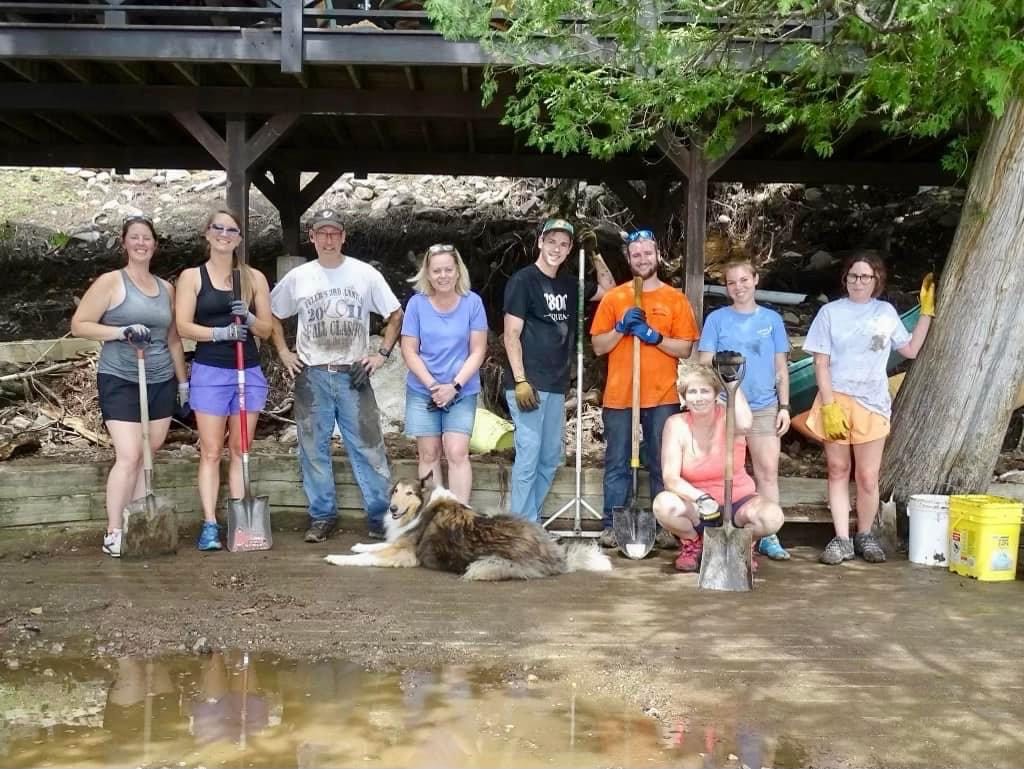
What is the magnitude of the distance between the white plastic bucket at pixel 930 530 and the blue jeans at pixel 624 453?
4.92 feet

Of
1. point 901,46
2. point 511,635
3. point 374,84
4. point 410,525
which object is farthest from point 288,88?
point 511,635

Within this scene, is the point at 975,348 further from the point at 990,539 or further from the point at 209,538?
the point at 209,538

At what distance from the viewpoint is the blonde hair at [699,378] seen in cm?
536

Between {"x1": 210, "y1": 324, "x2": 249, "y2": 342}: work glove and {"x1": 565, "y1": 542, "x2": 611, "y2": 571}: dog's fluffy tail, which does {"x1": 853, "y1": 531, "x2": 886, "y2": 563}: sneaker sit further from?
{"x1": 210, "y1": 324, "x2": 249, "y2": 342}: work glove

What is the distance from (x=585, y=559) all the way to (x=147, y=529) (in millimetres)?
2512

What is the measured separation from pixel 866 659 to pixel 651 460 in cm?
216

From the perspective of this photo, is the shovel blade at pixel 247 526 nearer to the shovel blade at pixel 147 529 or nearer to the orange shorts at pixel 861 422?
the shovel blade at pixel 147 529

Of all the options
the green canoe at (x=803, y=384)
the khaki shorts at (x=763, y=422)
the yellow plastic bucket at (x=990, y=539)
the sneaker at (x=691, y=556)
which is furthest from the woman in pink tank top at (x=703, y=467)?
the green canoe at (x=803, y=384)

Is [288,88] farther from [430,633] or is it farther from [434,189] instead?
[434,189]

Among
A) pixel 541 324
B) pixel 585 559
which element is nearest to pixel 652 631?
pixel 585 559

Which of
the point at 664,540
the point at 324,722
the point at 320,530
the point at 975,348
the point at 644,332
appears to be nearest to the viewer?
the point at 324,722

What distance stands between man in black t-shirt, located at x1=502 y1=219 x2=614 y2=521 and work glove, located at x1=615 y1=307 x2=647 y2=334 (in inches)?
14.9

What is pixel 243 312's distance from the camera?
5793 millimetres

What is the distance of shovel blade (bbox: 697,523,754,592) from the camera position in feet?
Answer: 17.2
